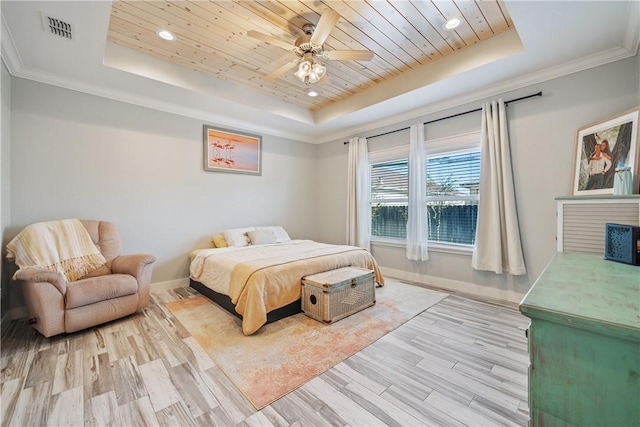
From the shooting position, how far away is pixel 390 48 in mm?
2857

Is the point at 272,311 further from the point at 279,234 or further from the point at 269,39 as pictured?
the point at 269,39

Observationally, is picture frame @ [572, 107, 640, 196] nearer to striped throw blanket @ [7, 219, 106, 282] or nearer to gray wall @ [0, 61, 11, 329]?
striped throw blanket @ [7, 219, 106, 282]

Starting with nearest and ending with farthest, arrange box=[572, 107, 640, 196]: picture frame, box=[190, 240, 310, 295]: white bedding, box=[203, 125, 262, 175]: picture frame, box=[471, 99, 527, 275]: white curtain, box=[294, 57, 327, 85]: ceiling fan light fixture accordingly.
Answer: box=[572, 107, 640, 196]: picture frame < box=[294, 57, 327, 85]: ceiling fan light fixture < box=[190, 240, 310, 295]: white bedding < box=[471, 99, 527, 275]: white curtain < box=[203, 125, 262, 175]: picture frame

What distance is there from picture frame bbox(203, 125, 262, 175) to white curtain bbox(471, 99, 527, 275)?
11.3 ft

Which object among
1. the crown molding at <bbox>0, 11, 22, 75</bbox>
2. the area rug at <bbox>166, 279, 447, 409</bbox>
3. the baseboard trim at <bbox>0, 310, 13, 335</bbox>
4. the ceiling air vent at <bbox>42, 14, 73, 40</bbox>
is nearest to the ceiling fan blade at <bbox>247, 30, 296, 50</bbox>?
the ceiling air vent at <bbox>42, 14, 73, 40</bbox>

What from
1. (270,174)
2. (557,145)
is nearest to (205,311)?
(270,174)

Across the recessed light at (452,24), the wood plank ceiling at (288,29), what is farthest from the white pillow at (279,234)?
the recessed light at (452,24)

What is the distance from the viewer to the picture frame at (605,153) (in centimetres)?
204

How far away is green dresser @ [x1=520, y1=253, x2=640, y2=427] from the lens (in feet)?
2.10

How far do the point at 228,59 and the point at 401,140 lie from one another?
8.96 ft

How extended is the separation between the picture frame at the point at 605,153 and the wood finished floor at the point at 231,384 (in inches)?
58.5

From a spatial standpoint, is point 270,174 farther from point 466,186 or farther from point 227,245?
point 466,186

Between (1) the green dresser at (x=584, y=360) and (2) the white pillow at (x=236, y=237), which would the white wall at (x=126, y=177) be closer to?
(2) the white pillow at (x=236, y=237)

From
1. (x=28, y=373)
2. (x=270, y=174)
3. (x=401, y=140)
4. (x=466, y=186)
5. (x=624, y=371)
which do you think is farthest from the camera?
(x=270, y=174)
